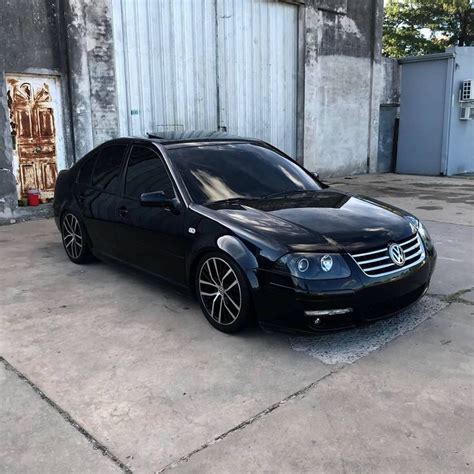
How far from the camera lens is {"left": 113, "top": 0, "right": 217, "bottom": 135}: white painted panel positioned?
974cm

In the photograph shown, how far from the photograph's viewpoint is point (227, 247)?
373 centimetres

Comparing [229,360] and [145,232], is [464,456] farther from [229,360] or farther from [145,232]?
[145,232]

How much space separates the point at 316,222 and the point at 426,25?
30.0 meters

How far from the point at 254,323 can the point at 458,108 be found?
14751 mm

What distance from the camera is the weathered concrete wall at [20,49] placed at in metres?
8.25

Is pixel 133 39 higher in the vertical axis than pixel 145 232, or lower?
higher

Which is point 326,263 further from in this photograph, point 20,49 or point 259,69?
point 259,69

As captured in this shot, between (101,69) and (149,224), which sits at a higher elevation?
(101,69)

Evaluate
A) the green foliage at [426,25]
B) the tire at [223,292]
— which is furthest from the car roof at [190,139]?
the green foliage at [426,25]

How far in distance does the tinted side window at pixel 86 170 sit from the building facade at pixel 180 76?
10.8 ft

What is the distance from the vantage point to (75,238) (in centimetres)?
594

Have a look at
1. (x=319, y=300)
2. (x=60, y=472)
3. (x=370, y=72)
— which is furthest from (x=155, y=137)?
(x=370, y=72)

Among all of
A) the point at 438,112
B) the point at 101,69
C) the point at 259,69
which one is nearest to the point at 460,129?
the point at 438,112

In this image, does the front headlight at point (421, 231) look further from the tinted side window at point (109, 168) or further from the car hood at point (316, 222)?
the tinted side window at point (109, 168)
